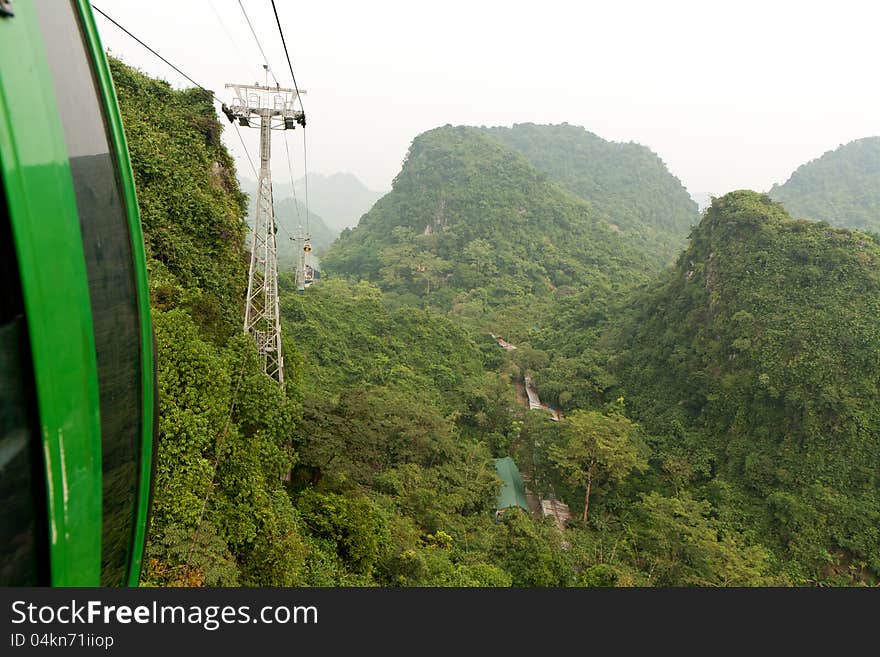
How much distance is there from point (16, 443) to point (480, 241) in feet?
121

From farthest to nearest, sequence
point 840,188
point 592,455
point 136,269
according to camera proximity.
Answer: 1. point 840,188
2. point 592,455
3. point 136,269

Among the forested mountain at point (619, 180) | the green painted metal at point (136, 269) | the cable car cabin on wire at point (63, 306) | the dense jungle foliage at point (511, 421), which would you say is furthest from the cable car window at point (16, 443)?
the forested mountain at point (619, 180)

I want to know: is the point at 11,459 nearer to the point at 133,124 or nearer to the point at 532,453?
the point at 133,124

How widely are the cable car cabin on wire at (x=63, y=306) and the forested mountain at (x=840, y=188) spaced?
51.0 m

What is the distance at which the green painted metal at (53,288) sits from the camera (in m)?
0.75

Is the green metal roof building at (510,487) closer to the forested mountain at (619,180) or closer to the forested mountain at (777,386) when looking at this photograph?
the forested mountain at (777,386)

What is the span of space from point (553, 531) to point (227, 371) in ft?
26.5

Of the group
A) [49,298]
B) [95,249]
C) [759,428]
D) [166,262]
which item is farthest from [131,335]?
[759,428]

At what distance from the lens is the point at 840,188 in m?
50.7

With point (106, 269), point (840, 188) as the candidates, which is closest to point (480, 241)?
point (106, 269)

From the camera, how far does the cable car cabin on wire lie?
77 centimetres

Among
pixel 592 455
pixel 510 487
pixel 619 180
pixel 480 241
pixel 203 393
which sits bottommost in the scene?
pixel 510 487

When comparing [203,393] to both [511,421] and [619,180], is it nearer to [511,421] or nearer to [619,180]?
[511,421]

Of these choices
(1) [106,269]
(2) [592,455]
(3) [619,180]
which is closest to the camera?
(1) [106,269]
